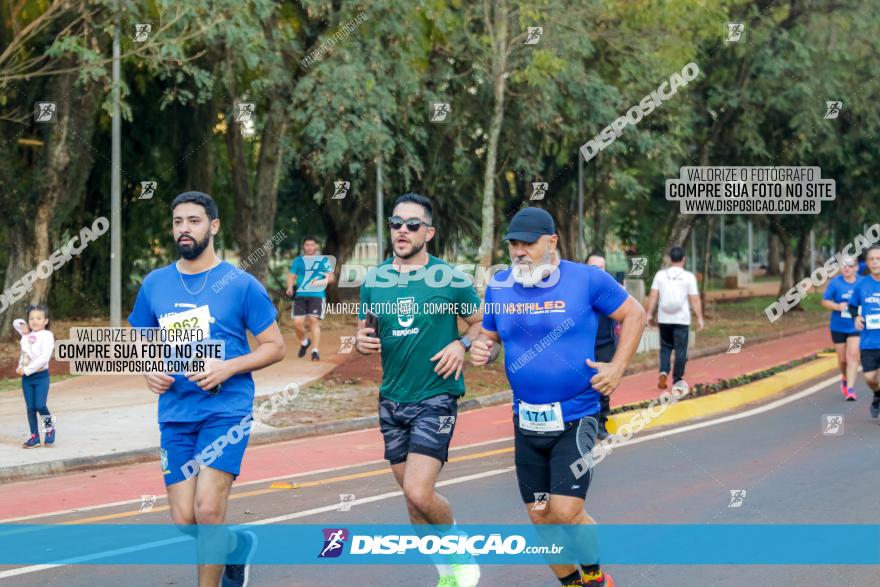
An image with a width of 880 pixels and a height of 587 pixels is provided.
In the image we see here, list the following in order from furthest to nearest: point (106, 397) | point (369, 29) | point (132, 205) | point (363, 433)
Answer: point (132, 205)
point (369, 29)
point (106, 397)
point (363, 433)

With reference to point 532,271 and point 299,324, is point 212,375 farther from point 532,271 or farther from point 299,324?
point 299,324

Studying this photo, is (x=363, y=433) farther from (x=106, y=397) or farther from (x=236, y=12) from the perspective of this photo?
(x=236, y=12)

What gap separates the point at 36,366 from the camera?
471 inches

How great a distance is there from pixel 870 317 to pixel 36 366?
8613 millimetres

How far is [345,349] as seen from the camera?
2066cm

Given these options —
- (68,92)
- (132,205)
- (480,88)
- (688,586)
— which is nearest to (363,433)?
(688,586)

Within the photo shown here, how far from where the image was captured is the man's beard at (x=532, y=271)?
6129 mm

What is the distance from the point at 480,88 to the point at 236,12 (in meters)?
9.05

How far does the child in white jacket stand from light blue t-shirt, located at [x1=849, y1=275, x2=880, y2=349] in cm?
837

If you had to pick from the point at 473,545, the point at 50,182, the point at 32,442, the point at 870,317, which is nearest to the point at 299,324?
the point at 50,182

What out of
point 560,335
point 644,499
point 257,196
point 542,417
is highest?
point 257,196

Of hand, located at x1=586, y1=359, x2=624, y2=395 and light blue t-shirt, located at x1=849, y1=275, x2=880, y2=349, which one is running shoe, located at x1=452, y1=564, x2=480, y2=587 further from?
light blue t-shirt, located at x1=849, y1=275, x2=880, y2=349

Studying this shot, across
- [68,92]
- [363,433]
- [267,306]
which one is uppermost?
[68,92]

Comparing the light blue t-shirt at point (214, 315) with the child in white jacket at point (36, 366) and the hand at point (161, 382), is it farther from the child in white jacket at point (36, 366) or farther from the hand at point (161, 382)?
the child in white jacket at point (36, 366)
